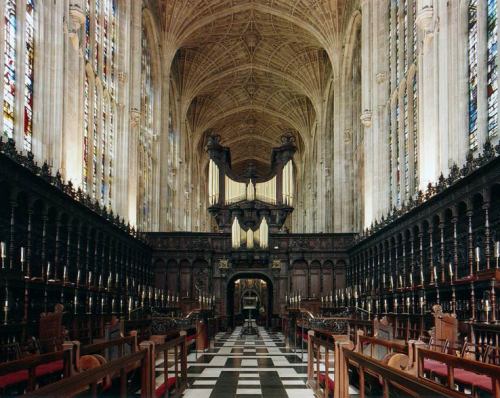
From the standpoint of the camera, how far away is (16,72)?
671 inches

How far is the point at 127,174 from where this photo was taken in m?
29.5

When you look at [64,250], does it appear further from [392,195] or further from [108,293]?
[392,195]

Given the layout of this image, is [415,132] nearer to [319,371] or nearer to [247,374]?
[247,374]

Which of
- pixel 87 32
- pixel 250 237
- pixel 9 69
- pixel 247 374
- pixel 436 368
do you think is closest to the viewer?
pixel 436 368

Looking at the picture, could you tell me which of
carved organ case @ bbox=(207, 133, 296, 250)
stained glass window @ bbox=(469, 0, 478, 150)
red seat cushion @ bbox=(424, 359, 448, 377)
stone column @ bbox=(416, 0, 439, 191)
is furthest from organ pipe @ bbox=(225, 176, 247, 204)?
red seat cushion @ bbox=(424, 359, 448, 377)

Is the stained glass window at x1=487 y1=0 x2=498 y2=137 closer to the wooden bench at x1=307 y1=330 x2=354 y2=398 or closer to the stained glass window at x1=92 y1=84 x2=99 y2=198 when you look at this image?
Answer: the wooden bench at x1=307 y1=330 x2=354 y2=398

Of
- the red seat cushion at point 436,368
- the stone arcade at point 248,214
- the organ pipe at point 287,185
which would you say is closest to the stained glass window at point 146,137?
the stone arcade at point 248,214

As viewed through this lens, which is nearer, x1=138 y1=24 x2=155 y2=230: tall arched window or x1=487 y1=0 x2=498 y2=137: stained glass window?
x1=487 y1=0 x2=498 y2=137: stained glass window

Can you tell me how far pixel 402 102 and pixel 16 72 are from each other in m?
15.8

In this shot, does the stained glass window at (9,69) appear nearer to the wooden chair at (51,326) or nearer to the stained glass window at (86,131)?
the stained glass window at (86,131)

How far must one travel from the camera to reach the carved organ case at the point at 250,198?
118 feet

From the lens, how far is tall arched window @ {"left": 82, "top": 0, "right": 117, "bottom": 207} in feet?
80.7

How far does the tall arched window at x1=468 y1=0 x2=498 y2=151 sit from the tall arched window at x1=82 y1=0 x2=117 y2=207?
13524mm

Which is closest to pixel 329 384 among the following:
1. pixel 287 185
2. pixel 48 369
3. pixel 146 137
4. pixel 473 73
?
pixel 48 369
